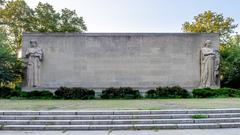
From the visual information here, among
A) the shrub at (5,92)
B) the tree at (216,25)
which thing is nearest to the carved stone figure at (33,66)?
the shrub at (5,92)

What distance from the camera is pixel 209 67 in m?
18.3

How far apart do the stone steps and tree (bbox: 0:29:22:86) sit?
8.24 metres

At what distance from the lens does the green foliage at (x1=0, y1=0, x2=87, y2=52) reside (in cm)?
2780

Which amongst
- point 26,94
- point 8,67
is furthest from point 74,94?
point 8,67

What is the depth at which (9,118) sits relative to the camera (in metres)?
9.74

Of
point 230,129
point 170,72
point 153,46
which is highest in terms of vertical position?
point 153,46

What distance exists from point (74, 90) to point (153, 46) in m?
5.34

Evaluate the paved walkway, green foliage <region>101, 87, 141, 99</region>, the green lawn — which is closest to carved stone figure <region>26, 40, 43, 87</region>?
green foliage <region>101, 87, 141, 99</region>

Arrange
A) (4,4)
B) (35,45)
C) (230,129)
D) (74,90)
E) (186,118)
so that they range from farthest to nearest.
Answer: (4,4)
(35,45)
(74,90)
(186,118)
(230,129)

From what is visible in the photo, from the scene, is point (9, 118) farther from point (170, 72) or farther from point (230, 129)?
point (170, 72)

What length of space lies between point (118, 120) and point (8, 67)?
10.8 m

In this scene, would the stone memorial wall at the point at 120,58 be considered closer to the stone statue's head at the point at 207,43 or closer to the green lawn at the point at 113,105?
the stone statue's head at the point at 207,43

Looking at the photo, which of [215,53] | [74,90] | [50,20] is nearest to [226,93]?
[215,53]

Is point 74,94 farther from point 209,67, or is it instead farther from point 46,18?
point 46,18
